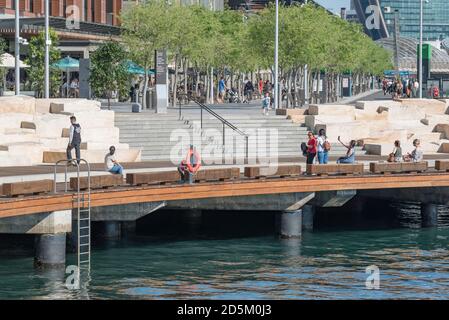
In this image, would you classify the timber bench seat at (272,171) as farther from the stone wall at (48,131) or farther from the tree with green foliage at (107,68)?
the tree with green foliage at (107,68)

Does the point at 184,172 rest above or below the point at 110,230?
above

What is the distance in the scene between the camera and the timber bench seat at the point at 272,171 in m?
46.0

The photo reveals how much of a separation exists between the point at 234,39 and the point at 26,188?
64328 mm

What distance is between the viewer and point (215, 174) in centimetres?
4475

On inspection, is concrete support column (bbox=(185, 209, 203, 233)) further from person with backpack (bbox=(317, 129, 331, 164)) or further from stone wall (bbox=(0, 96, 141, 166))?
person with backpack (bbox=(317, 129, 331, 164))

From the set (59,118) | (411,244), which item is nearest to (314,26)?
(59,118)

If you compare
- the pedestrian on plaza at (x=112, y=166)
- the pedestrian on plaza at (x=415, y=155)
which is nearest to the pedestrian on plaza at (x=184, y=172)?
the pedestrian on plaza at (x=112, y=166)

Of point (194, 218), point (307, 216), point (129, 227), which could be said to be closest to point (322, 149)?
Result: point (307, 216)

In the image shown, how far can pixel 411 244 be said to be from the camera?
154 feet

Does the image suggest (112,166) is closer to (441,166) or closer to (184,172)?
(184,172)

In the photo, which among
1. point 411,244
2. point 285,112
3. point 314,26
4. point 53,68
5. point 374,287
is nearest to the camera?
point 374,287

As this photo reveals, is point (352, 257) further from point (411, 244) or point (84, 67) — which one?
point (84, 67)

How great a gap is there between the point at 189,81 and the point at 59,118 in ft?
227

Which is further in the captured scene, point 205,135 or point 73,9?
point 73,9
